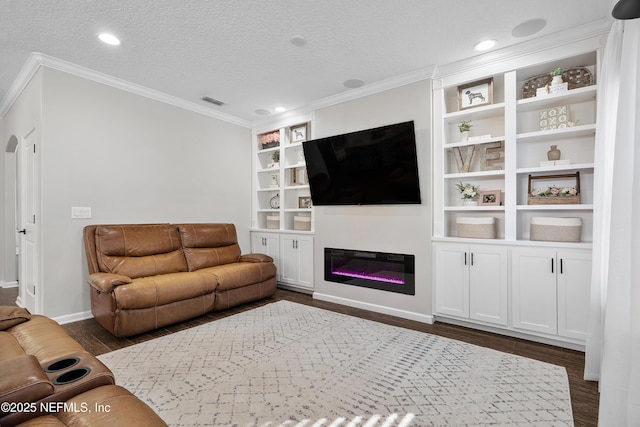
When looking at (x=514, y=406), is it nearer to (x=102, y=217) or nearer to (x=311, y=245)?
(x=311, y=245)

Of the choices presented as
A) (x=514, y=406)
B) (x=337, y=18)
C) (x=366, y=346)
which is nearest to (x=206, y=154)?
(x=337, y=18)

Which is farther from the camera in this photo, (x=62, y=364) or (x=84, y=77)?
(x=84, y=77)

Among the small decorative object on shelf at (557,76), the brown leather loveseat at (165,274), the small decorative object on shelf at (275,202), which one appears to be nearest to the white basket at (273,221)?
the small decorative object on shelf at (275,202)

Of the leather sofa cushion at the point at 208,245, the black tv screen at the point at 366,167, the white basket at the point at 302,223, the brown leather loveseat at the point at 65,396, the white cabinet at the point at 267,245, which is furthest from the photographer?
the white cabinet at the point at 267,245

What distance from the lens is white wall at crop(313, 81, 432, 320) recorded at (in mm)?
3490

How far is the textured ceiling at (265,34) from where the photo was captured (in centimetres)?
242

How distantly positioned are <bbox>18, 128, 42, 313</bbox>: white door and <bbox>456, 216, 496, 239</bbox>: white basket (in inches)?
172

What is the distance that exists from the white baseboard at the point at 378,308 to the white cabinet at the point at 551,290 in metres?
0.87

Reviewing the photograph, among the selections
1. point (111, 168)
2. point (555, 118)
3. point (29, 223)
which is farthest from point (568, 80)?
point (29, 223)

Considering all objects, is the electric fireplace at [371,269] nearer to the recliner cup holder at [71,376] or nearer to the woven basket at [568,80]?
the woven basket at [568,80]

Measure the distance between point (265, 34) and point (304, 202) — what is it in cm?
264

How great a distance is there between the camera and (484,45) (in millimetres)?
2967

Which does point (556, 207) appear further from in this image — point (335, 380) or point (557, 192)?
point (335, 380)

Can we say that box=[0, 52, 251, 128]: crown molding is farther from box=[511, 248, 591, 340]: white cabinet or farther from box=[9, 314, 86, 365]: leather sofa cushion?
box=[511, 248, 591, 340]: white cabinet
